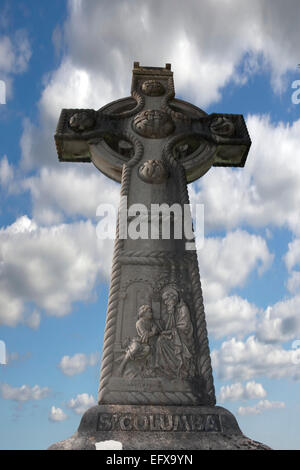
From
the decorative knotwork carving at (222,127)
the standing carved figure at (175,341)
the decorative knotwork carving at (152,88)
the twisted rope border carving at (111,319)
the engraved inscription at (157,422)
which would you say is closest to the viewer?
the engraved inscription at (157,422)

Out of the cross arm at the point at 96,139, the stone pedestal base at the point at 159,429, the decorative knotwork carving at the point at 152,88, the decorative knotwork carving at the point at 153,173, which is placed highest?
the decorative knotwork carving at the point at 152,88

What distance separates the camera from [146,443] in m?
3.88

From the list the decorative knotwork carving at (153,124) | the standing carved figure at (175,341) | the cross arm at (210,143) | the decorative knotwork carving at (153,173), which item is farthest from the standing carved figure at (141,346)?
the decorative knotwork carving at (153,124)

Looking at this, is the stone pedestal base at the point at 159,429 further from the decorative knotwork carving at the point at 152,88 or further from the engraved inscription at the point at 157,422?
the decorative knotwork carving at the point at 152,88

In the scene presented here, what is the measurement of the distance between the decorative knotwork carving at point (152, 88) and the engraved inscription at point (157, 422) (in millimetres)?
6450

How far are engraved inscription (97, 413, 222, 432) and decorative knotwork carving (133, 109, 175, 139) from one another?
510 cm

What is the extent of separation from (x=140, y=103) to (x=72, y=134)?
1.63 metres

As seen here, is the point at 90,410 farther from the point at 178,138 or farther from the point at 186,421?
the point at 178,138

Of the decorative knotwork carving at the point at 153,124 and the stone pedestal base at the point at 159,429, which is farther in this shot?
the decorative knotwork carving at the point at 153,124

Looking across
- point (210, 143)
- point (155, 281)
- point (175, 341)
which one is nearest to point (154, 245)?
point (155, 281)

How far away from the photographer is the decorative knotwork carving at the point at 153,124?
7266 mm

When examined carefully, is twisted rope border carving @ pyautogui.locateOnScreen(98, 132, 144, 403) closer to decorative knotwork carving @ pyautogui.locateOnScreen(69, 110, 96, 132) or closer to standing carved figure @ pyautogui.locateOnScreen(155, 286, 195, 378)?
standing carved figure @ pyautogui.locateOnScreen(155, 286, 195, 378)

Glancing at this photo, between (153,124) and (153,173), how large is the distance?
51.0 inches

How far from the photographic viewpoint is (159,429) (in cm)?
409
